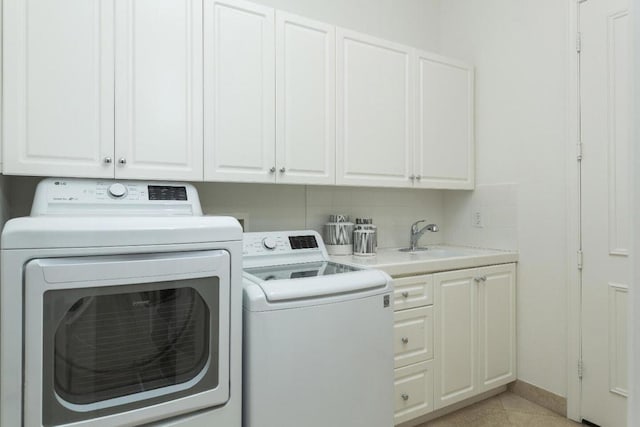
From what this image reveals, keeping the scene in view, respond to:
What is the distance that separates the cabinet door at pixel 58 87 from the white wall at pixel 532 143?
7.50ft

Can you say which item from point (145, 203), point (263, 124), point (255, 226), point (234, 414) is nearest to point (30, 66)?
point (145, 203)

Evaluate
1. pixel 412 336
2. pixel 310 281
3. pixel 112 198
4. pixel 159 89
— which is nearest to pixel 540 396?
pixel 412 336

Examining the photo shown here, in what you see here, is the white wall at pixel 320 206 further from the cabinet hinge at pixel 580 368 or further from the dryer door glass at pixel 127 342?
the cabinet hinge at pixel 580 368

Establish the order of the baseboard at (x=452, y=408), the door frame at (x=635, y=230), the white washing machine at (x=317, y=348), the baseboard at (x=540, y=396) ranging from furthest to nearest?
the baseboard at (x=540, y=396) → the baseboard at (x=452, y=408) → the white washing machine at (x=317, y=348) → the door frame at (x=635, y=230)

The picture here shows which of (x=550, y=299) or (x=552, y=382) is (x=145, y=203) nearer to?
(x=550, y=299)

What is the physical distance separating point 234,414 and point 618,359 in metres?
1.95

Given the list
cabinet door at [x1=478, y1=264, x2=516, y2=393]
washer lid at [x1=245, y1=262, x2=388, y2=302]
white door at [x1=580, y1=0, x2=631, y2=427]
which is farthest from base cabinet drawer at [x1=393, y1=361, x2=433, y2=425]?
white door at [x1=580, y1=0, x2=631, y2=427]

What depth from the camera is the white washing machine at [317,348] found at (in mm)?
1360

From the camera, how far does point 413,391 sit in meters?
2.01

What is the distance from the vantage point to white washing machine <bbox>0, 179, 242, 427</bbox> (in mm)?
1056

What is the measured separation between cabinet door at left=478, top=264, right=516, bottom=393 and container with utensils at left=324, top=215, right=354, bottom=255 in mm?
792

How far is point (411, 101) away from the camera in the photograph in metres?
2.39

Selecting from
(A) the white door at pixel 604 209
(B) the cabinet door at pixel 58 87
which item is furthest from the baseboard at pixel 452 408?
(B) the cabinet door at pixel 58 87

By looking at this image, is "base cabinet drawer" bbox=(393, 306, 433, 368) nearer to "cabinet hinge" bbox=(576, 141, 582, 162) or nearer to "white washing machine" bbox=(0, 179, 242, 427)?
"white washing machine" bbox=(0, 179, 242, 427)
